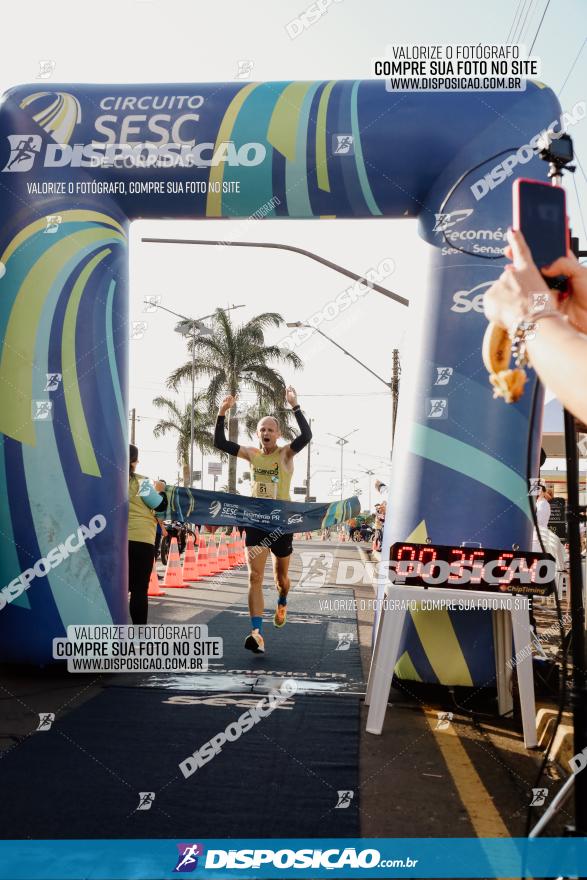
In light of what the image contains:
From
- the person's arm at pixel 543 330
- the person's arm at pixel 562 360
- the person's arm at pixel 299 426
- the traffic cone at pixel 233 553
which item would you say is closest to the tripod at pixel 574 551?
the person's arm at pixel 543 330

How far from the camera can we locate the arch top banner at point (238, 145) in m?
7.22

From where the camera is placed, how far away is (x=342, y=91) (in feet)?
24.3

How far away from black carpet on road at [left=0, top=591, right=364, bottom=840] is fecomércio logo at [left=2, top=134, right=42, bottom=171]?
450 centimetres

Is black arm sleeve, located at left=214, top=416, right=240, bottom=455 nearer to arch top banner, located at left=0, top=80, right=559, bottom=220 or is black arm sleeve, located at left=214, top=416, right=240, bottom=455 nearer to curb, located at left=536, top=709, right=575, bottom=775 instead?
arch top banner, located at left=0, top=80, right=559, bottom=220

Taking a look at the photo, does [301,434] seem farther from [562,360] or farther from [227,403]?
[562,360]

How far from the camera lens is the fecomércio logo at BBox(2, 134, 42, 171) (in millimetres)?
7520

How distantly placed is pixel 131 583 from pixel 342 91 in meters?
5.01

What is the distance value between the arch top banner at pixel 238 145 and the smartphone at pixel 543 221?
5.29 meters

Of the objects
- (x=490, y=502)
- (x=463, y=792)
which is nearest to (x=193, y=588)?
(x=490, y=502)

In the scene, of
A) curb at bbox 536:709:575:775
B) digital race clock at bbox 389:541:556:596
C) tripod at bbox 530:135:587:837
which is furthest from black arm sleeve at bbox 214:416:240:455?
tripod at bbox 530:135:587:837

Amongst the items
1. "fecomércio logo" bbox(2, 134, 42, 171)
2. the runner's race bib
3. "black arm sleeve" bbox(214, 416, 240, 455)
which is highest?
"fecomércio logo" bbox(2, 134, 42, 171)

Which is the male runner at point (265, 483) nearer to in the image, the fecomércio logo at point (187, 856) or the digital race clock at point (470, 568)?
the digital race clock at point (470, 568)

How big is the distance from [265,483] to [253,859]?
19.3 feet

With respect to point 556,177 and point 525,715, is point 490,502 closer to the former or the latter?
point 525,715
